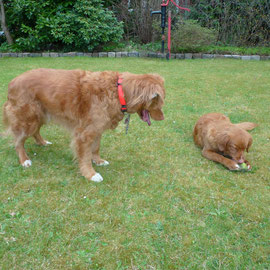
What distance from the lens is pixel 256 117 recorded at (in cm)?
571

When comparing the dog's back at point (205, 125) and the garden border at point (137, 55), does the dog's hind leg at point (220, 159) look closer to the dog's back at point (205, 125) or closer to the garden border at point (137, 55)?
the dog's back at point (205, 125)

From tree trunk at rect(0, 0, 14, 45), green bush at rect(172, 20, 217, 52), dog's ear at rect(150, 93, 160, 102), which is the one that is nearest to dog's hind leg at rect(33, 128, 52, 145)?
dog's ear at rect(150, 93, 160, 102)

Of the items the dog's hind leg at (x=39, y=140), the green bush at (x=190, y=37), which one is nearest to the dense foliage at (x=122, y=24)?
→ the green bush at (x=190, y=37)

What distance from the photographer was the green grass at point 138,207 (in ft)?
7.62

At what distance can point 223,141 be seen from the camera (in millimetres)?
3844

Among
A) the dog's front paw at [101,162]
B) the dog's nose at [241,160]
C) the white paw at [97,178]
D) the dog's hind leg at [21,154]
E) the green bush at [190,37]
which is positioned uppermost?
the green bush at [190,37]

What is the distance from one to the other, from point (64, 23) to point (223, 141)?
1082 cm

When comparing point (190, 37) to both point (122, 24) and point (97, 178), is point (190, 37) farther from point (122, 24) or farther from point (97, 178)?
point (97, 178)

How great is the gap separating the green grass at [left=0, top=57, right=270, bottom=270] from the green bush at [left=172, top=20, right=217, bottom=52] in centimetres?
833

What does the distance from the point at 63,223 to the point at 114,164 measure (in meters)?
1.43

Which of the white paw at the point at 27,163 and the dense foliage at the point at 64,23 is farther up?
the dense foliage at the point at 64,23

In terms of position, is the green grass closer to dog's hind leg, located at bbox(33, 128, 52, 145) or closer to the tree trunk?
dog's hind leg, located at bbox(33, 128, 52, 145)

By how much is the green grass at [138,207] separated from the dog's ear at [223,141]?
303mm

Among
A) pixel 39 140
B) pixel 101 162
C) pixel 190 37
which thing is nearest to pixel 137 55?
pixel 190 37
